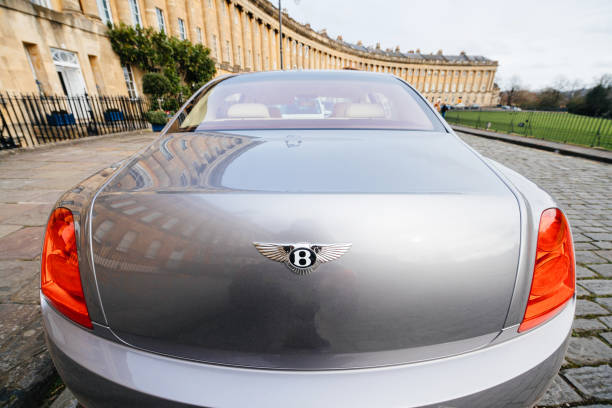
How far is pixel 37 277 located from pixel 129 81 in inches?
753

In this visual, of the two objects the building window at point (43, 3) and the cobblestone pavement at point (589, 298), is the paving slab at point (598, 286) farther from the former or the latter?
the building window at point (43, 3)

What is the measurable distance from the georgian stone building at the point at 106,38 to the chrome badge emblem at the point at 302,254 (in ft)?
49.3

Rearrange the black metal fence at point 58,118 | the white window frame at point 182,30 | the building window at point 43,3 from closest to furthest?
the black metal fence at point 58,118, the building window at point 43,3, the white window frame at point 182,30

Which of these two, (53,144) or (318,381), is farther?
(53,144)

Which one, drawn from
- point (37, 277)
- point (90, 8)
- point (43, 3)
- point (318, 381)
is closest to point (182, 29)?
point (90, 8)

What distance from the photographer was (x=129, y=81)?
57.1ft

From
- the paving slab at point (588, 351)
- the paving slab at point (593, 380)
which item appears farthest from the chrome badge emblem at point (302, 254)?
the paving slab at point (588, 351)

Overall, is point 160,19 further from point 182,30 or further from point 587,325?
point 587,325

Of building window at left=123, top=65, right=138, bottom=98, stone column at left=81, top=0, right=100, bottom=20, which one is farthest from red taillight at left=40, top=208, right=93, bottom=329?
building window at left=123, top=65, right=138, bottom=98

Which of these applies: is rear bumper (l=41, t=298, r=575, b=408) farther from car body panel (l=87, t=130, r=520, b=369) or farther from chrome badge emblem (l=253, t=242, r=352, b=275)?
chrome badge emblem (l=253, t=242, r=352, b=275)

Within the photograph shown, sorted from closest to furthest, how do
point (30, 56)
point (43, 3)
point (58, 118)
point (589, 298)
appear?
1. point (589, 298)
2. point (58, 118)
3. point (30, 56)
4. point (43, 3)

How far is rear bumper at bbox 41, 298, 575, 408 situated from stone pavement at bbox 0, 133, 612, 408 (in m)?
0.94

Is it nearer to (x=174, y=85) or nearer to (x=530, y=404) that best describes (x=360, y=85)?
(x=530, y=404)

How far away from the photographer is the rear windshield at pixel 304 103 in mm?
1578
